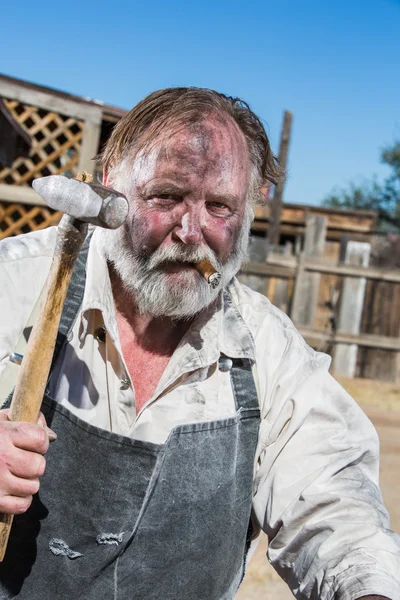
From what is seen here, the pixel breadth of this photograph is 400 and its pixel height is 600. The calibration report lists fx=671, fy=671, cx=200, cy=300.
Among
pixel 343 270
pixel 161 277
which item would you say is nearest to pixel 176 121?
pixel 161 277

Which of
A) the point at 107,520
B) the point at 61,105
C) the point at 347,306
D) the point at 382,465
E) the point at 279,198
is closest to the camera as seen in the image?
the point at 107,520

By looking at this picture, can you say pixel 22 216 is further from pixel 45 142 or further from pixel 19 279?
pixel 19 279

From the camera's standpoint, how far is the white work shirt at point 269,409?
68.8 inches

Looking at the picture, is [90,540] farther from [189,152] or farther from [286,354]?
[189,152]

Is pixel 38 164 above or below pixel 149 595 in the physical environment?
above

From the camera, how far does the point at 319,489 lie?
5.83 feet

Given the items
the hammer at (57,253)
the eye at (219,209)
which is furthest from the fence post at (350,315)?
the hammer at (57,253)

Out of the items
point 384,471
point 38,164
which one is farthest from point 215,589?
point 38,164

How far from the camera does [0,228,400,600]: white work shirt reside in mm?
1747

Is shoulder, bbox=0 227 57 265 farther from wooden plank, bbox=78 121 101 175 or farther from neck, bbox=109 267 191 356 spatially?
wooden plank, bbox=78 121 101 175

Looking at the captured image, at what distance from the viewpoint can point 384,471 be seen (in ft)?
19.1

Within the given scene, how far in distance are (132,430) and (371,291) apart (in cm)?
820

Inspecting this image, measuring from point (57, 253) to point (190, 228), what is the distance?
56 cm

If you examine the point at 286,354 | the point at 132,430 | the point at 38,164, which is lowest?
the point at 132,430
